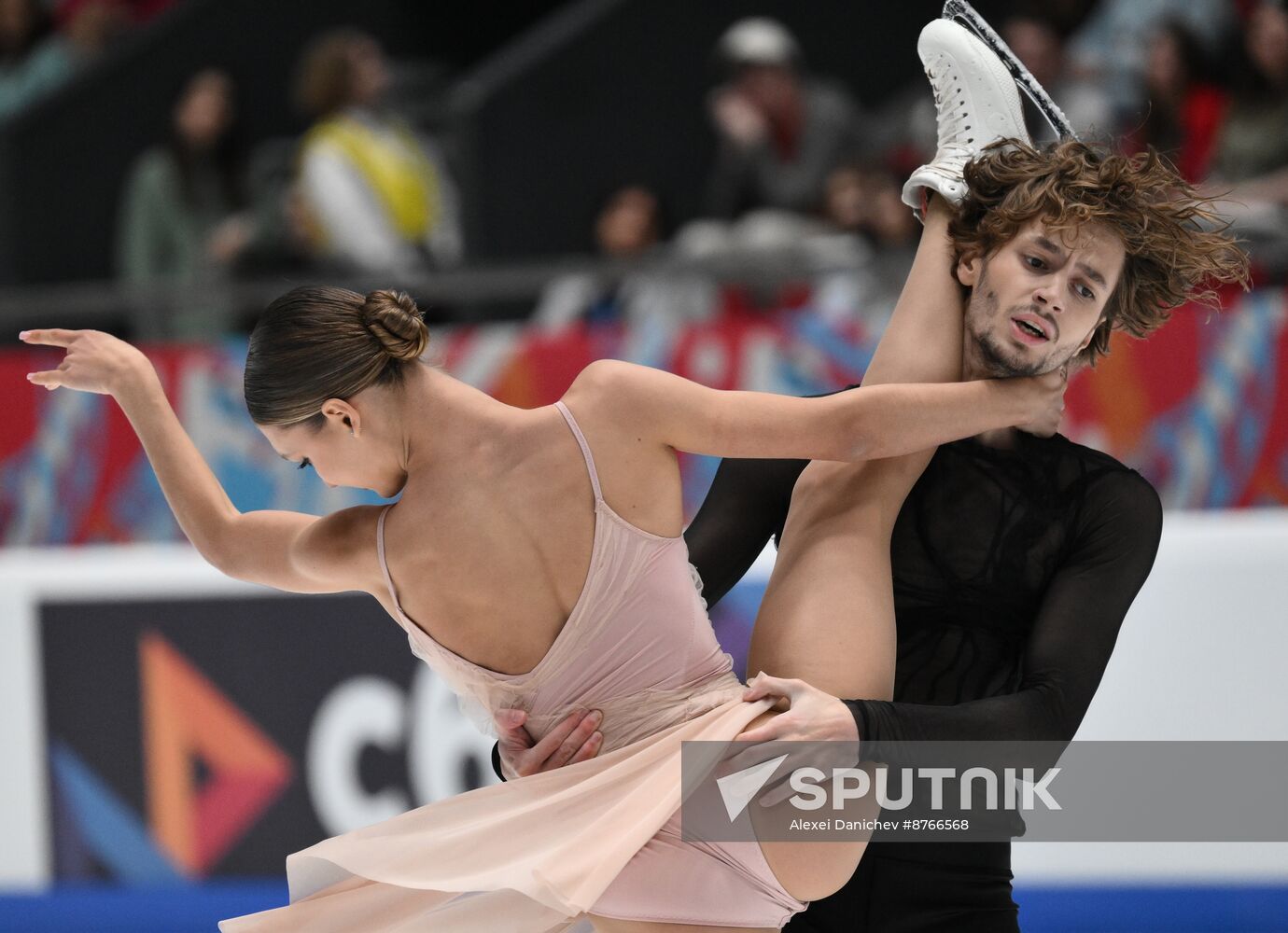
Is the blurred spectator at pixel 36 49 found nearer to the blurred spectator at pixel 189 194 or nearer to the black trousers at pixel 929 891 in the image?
the blurred spectator at pixel 189 194

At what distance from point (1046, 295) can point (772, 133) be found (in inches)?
154

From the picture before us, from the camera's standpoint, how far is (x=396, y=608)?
2207mm

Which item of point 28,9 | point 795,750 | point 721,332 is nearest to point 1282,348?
point 721,332

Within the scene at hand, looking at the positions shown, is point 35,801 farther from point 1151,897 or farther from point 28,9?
point 28,9

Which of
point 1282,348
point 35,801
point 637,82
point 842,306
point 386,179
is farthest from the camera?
point 637,82

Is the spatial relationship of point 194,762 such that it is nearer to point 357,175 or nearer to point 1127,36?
point 357,175

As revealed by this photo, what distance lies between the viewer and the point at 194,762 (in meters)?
4.30

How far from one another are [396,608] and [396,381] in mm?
309

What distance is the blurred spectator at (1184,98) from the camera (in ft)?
17.8

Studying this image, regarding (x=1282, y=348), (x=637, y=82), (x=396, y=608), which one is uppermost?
(x=637, y=82)

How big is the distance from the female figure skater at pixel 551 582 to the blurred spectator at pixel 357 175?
11.7 feet

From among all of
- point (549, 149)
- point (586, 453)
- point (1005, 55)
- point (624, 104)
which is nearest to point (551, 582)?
point (586, 453)

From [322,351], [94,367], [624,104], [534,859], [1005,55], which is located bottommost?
[534,859]

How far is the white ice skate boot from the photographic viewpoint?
8.27ft
